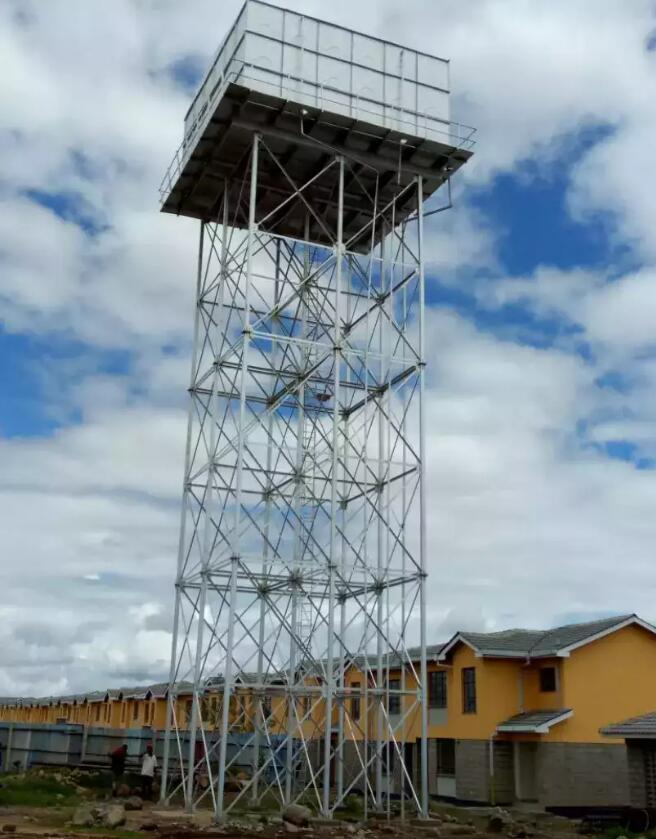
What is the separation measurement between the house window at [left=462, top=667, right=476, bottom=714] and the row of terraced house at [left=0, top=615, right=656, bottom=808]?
0.03m

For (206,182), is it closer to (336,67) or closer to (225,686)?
(336,67)

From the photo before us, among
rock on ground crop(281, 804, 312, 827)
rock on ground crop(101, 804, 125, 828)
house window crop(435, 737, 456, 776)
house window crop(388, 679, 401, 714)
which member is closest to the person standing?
rock on ground crop(101, 804, 125, 828)

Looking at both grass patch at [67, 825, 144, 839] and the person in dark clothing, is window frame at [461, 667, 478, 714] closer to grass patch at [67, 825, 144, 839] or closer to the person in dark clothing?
the person in dark clothing

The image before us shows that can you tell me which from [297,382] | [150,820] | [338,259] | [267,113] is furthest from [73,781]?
[267,113]

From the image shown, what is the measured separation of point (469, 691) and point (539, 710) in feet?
8.15

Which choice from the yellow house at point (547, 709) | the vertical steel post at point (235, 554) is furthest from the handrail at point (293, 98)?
the yellow house at point (547, 709)

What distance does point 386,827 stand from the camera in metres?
21.9

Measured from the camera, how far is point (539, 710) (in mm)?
32562

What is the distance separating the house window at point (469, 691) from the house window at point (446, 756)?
1.64 meters

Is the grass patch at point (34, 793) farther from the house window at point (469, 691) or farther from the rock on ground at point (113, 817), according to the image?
the house window at point (469, 691)

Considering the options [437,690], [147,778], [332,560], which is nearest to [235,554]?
[332,560]

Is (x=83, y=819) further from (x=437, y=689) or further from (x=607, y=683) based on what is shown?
(x=607, y=683)

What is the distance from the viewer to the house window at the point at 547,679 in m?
32.5

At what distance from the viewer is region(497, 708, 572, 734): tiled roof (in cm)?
3073
